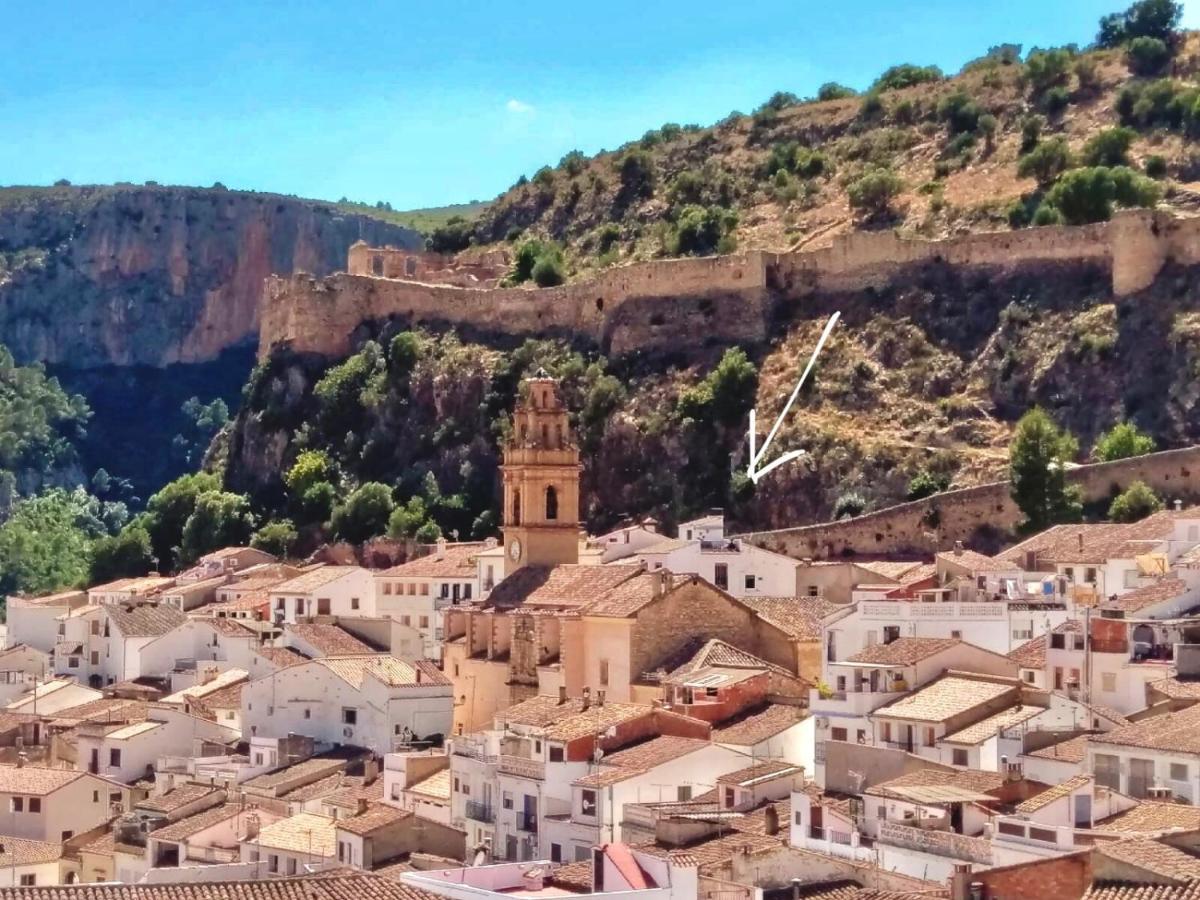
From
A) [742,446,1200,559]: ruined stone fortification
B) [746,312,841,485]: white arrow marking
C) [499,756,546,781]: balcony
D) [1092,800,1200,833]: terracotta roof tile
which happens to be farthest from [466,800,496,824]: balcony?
[746,312,841,485]: white arrow marking

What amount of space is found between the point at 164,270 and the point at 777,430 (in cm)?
9192

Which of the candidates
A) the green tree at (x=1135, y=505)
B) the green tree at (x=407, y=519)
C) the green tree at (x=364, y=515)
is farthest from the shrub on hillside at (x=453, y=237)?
the green tree at (x=1135, y=505)

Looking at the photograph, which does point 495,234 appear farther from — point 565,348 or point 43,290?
point 43,290

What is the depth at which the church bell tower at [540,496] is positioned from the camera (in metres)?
60.0

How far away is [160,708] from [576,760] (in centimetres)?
1834

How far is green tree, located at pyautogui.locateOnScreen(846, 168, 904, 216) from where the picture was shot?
347 ft

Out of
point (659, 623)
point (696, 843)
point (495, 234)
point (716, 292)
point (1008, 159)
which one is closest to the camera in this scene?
point (696, 843)

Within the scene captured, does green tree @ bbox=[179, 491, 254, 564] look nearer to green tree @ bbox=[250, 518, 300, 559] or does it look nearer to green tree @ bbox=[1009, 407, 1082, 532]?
green tree @ bbox=[250, 518, 300, 559]

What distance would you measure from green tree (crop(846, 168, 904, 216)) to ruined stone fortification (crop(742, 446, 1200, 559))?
3281 centimetres

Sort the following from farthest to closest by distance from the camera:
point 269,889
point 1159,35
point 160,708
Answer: point 1159,35 → point 160,708 → point 269,889

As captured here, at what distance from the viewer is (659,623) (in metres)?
50.8

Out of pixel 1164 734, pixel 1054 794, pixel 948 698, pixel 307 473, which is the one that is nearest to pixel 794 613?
pixel 948 698

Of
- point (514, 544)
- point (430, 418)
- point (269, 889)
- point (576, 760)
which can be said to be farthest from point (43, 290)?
point (269, 889)

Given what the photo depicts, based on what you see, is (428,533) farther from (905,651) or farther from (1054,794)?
(1054,794)
